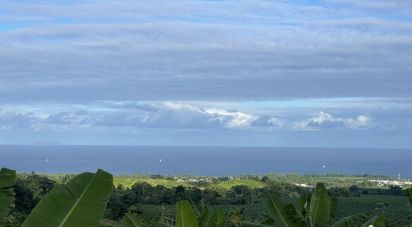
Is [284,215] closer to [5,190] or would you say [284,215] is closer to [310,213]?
[310,213]

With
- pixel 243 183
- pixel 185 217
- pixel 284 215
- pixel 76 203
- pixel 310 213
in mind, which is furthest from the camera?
pixel 243 183

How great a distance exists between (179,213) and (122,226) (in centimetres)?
63

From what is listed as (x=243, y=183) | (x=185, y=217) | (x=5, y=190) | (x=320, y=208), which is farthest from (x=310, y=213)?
(x=243, y=183)

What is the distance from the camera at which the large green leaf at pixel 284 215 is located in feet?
18.8

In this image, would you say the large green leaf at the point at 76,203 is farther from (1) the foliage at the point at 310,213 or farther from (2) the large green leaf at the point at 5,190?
(1) the foliage at the point at 310,213

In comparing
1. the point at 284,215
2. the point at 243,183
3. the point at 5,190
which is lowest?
the point at 284,215

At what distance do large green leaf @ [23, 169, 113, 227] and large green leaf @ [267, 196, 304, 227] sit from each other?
6.98ft

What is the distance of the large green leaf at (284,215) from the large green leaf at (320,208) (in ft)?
0.80

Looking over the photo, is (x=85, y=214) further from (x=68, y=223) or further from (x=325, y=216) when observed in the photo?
(x=325, y=216)

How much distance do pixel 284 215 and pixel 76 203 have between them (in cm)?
239

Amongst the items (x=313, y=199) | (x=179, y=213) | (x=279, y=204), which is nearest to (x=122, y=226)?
(x=179, y=213)

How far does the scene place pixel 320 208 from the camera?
6.10m

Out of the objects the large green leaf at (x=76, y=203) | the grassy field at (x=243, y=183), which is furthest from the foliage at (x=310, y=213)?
the grassy field at (x=243, y=183)

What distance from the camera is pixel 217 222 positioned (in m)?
5.35
